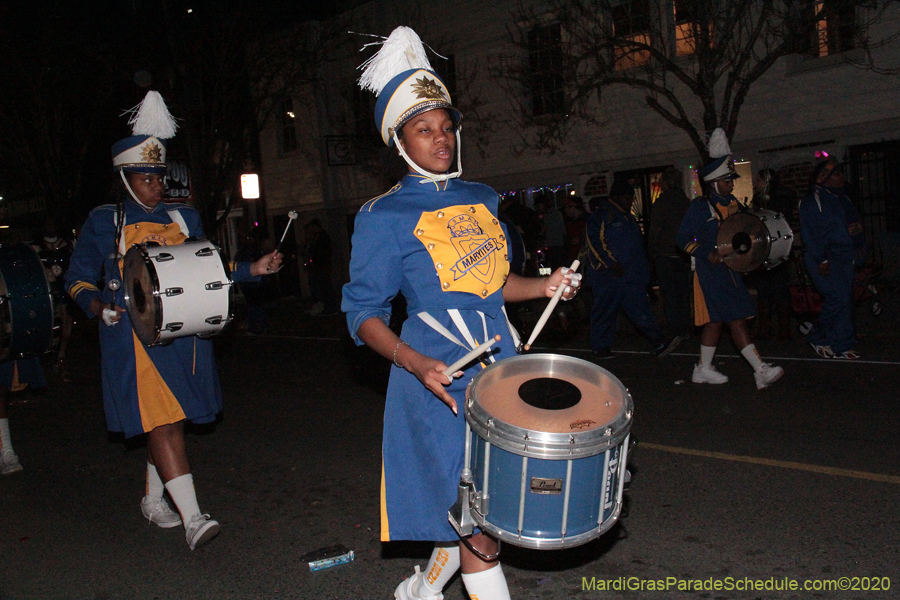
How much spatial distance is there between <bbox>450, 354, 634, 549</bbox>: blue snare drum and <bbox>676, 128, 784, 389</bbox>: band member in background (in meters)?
5.05

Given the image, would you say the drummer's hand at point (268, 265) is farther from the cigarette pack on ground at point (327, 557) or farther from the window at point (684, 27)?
the window at point (684, 27)

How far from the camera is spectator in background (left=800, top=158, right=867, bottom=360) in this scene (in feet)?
26.9

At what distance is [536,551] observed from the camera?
14.0 feet

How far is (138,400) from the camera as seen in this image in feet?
13.7

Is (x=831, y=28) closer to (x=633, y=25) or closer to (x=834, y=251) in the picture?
(x=633, y=25)

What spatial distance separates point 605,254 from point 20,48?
1936cm

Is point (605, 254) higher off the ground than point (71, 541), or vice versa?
point (605, 254)

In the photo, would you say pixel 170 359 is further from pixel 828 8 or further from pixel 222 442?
pixel 828 8

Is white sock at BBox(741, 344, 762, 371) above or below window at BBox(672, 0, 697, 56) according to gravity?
below

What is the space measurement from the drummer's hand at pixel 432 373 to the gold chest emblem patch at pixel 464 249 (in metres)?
0.33

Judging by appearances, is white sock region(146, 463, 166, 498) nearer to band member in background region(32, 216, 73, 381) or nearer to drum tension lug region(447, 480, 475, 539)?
band member in background region(32, 216, 73, 381)

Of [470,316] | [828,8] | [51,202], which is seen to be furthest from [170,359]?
[51,202]

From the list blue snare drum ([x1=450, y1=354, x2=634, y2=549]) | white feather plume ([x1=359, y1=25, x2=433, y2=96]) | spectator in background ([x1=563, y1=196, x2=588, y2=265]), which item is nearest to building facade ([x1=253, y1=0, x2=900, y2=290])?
spectator in background ([x1=563, y1=196, x2=588, y2=265])

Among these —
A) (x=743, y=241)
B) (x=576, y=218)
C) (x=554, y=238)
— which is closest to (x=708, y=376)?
(x=743, y=241)
